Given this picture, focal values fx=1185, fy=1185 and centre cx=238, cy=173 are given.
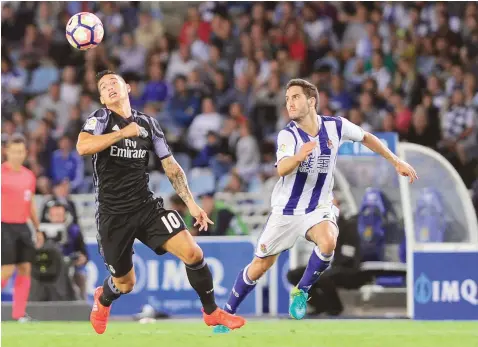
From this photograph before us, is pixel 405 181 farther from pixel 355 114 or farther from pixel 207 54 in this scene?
pixel 207 54

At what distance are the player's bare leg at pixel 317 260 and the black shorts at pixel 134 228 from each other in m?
1.26

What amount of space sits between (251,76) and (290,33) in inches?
48.9

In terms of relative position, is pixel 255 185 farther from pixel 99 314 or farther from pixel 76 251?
pixel 99 314

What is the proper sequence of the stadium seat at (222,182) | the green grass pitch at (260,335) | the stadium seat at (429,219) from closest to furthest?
the green grass pitch at (260,335), the stadium seat at (429,219), the stadium seat at (222,182)

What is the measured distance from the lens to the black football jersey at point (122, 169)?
1011 centimetres

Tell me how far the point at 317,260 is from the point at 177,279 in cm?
547

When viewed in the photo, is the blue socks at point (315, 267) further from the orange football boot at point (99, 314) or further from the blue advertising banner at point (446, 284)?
the blue advertising banner at point (446, 284)

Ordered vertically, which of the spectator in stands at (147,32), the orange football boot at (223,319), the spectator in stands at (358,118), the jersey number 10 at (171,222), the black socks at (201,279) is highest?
the spectator in stands at (147,32)

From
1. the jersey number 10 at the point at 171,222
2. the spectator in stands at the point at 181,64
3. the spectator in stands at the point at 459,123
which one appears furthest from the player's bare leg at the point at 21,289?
the spectator in stands at the point at 181,64

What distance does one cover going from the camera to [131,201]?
10.2 metres

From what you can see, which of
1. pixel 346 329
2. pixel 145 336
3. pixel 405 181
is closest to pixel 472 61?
pixel 405 181

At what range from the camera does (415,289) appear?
47.4 ft

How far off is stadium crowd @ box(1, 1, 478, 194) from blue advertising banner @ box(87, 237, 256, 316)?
107 inches

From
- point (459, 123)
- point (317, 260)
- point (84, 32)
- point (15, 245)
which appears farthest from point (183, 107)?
point (317, 260)
